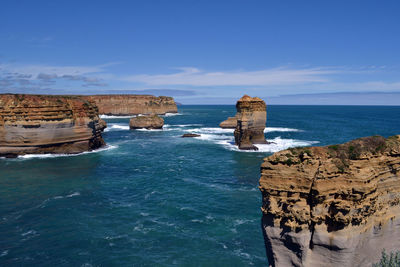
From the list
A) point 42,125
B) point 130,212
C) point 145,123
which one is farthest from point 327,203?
point 145,123

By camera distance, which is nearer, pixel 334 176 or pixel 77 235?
pixel 334 176

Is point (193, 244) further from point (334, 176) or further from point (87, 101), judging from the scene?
point (87, 101)

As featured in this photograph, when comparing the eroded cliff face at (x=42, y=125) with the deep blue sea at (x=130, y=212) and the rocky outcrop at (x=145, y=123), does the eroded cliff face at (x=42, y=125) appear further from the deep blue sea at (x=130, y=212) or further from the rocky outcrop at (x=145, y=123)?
the rocky outcrop at (x=145, y=123)

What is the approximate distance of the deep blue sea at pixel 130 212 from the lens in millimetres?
20531

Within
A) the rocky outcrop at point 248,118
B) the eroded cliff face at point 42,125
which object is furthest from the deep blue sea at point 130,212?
the rocky outcrop at point 248,118

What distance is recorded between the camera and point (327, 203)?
43.6ft

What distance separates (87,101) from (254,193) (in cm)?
4609

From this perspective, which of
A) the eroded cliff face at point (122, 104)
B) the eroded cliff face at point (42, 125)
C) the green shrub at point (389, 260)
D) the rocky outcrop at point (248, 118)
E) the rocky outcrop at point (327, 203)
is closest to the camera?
the rocky outcrop at point (327, 203)

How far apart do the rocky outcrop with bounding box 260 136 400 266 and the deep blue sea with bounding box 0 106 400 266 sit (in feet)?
22.8

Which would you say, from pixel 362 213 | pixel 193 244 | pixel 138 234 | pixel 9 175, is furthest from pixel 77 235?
pixel 9 175

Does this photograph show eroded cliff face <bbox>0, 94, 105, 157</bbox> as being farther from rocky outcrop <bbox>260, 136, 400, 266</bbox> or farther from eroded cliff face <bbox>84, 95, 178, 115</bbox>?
eroded cliff face <bbox>84, 95, 178, 115</bbox>

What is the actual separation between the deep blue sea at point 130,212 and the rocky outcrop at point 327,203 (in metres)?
6.94

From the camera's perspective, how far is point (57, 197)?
104 feet

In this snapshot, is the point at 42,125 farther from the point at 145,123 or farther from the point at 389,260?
the point at 389,260
